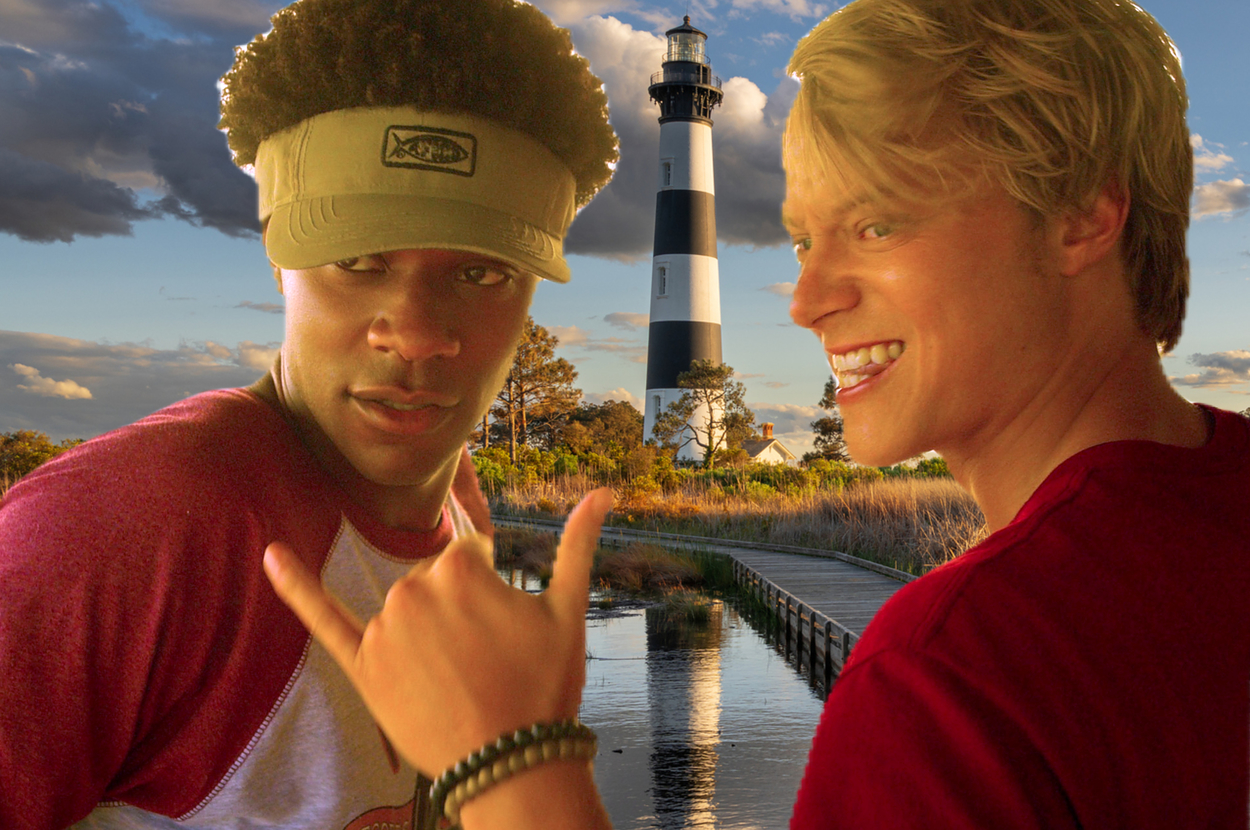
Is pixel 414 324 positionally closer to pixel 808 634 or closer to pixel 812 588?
pixel 808 634

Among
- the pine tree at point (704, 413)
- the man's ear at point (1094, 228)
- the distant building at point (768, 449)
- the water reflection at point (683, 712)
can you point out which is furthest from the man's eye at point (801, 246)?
the distant building at point (768, 449)

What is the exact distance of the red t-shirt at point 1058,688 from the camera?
770 mm

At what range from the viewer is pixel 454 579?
0.95 m

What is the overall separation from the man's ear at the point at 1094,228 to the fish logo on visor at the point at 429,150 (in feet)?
2.64

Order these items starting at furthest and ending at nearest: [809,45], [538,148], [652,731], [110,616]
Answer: [652,731] < [538,148] < [809,45] < [110,616]

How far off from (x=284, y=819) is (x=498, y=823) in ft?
1.67

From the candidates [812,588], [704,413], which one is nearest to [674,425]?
[704,413]

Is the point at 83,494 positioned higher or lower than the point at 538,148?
lower

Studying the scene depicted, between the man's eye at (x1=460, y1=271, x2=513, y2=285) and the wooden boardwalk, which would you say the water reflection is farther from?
the man's eye at (x1=460, y1=271, x2=513, y2=285)

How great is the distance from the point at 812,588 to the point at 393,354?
9.19m

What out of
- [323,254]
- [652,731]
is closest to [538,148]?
[323,254]

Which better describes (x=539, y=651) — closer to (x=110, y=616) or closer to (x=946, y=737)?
(x=946, y=737)

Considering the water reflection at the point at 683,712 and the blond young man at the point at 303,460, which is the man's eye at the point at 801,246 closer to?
the blond young man at the point at 303,460

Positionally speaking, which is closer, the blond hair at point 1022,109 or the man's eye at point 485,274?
the blond hair at point 1022,109
